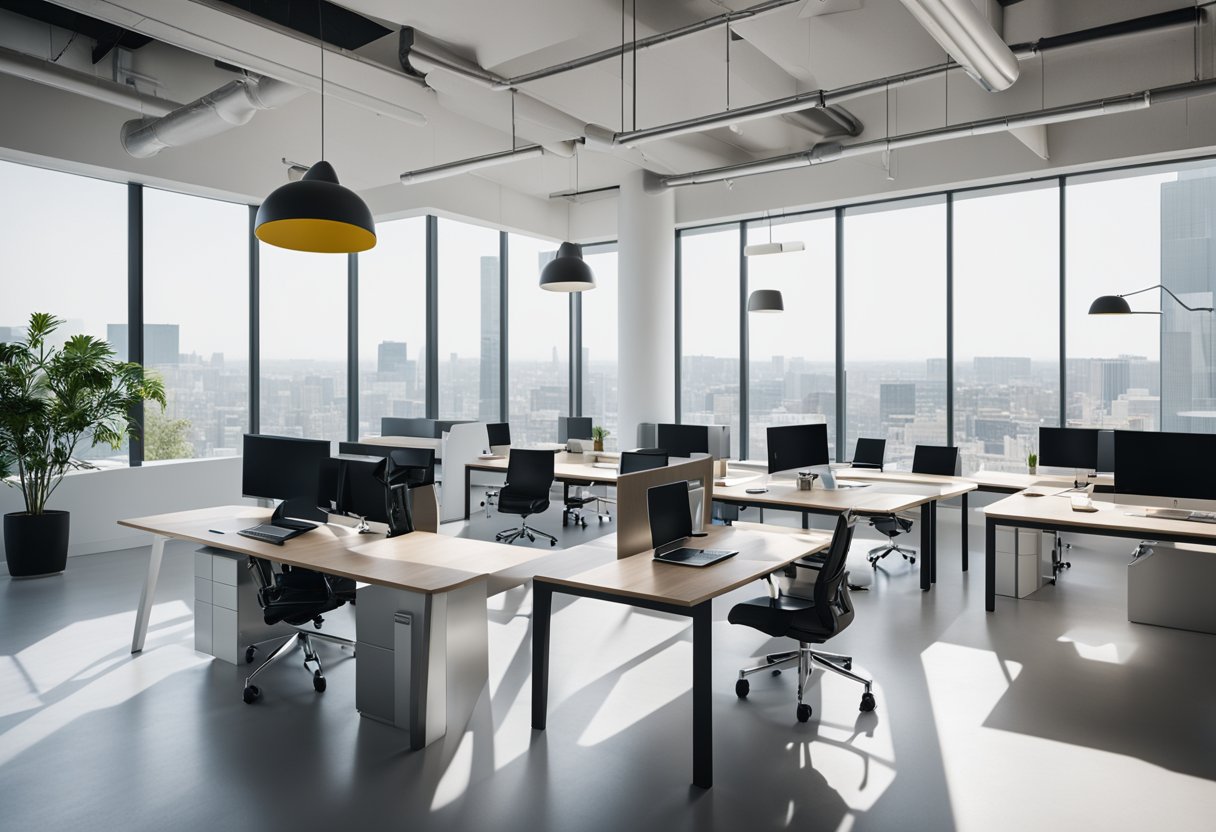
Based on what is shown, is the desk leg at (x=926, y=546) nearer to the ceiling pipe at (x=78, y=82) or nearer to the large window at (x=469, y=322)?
the large window at (x=469, y=322)

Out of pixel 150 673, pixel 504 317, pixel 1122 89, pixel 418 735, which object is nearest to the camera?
pixel 418 735

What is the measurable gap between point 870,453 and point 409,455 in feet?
16.9

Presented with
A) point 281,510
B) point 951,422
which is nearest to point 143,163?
point 281,510

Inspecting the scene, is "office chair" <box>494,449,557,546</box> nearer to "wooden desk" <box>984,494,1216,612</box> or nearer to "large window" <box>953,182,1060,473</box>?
"wooden desk" <box>984,494,1216,612</box>

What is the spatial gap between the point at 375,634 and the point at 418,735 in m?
0.52

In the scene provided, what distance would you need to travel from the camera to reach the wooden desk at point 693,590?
10.5 feet

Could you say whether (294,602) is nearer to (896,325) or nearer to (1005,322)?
(896,325)

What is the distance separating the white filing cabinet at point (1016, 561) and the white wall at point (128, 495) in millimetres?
6752

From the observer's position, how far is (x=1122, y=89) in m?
7.24

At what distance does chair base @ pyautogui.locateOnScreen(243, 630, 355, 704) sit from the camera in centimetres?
402

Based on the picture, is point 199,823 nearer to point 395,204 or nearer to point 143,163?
point 143,163

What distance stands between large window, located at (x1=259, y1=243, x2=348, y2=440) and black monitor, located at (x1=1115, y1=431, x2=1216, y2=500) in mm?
8497

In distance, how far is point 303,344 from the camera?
975 cm

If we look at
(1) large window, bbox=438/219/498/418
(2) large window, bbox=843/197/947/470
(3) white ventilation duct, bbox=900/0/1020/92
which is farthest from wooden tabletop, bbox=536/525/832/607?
(1) large window, bbox=438/219/498/418
